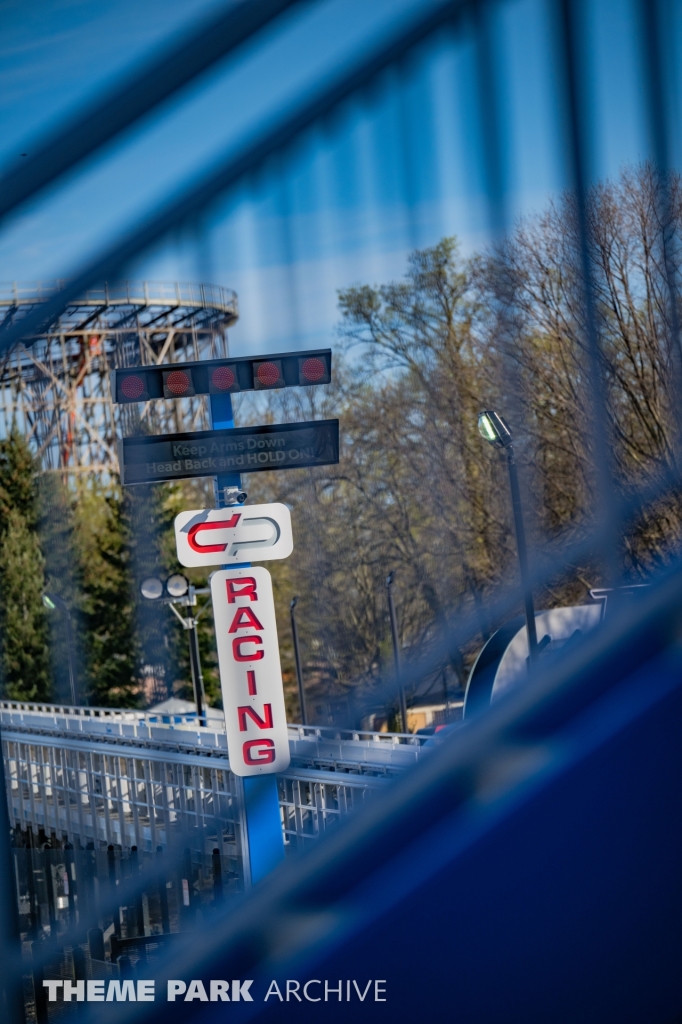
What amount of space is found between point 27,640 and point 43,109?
915 mm

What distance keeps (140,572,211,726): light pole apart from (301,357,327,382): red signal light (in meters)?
0.42

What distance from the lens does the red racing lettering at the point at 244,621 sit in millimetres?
1605

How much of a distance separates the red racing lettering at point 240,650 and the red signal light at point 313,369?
42cm

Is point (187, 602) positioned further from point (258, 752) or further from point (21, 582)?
point (258, 752)

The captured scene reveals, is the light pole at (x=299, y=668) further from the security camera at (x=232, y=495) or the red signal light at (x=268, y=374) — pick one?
the red signal light at (x=268, y=374)

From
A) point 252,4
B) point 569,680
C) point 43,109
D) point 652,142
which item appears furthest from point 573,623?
point 43,109

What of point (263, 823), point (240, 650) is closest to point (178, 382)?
point (240, 650)

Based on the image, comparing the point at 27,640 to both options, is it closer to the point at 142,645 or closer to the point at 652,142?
the point at 142,645

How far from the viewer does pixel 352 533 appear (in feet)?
5.50

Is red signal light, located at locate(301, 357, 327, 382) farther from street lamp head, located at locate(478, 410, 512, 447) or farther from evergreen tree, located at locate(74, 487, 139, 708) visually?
evergreen tree, located at locate(74, 487, 139, 708)

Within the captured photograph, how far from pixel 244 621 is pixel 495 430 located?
1.63ft

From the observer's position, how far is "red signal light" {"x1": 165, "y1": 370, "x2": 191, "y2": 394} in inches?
66.5

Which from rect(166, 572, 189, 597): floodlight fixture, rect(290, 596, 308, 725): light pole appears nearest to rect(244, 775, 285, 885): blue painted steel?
rect(290, 596, 308, 725): light pole

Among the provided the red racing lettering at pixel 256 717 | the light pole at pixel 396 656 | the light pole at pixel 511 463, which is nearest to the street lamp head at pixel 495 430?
the light pole at pixel 511 463
